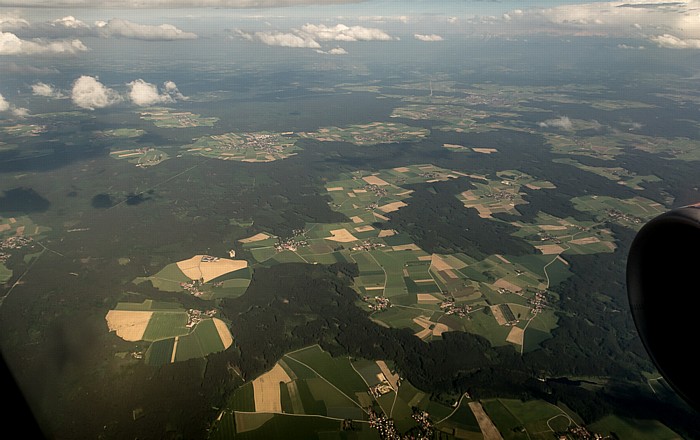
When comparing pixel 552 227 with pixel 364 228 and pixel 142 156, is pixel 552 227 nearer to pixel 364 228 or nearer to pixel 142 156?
pixel 364 228

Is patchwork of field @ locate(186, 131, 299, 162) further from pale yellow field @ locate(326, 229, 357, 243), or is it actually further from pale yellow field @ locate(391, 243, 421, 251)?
pale yellow field @ locate(391, 243, 421, 251)

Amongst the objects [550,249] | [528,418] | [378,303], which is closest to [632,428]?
[528,418]

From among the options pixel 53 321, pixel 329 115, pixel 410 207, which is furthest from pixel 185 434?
pixel 329 115

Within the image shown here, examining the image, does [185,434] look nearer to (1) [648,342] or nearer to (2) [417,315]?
(2) [417,315]

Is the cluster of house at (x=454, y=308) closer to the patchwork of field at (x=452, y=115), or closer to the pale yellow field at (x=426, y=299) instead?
the pale yellow field at (x=426, y=299)

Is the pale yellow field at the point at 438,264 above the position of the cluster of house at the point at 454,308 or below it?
below

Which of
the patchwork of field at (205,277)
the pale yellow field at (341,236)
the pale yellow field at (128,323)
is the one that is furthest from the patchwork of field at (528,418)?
the pale yellow field at (341,236)

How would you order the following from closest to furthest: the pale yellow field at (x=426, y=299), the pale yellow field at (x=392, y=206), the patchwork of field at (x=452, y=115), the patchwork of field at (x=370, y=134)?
the pale yellow field at (x=426, y=299) → the pale yellow field at (x=392, y=206) → the patchwork of field at (x=370, y=134) → the patchwork of field at (x=452, y=115)
